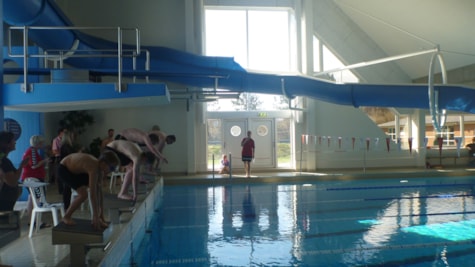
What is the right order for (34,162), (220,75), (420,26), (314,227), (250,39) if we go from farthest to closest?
(250,39), (420,26), (220,75), (314,227), (34,162)

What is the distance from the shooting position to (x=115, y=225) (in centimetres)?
483

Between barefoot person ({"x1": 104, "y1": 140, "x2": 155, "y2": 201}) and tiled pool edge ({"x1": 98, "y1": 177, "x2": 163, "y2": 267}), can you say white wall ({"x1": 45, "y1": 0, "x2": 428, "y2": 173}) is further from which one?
barefoot person ({"x1": 104, "y1": 140, "x2": 155, "y2": 201})

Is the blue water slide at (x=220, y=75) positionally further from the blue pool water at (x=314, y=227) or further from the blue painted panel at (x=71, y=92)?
the blue pool water at (x=314, y=227)

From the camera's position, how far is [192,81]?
10.5m

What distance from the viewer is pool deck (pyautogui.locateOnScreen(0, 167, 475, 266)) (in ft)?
12.6

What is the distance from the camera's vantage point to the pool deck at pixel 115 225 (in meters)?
3.84

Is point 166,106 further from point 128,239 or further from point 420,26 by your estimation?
point 128,239

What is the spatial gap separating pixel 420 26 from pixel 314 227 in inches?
350

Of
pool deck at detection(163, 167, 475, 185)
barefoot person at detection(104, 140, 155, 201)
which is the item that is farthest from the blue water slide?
pool deck at detection(163, 167, 475, 185)

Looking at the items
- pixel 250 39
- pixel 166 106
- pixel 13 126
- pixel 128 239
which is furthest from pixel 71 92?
pixel 250 39

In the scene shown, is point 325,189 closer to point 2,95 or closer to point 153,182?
point 153,182

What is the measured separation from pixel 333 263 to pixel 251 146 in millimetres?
7952

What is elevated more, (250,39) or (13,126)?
(250,39)

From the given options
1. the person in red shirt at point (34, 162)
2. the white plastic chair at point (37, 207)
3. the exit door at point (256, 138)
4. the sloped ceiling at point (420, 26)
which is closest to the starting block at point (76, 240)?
the white plastic chair at point (37, 207)
